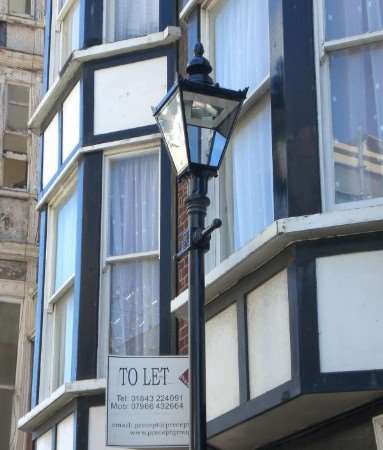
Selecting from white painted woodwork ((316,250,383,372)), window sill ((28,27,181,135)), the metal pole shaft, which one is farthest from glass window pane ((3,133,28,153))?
white painted woodwork ((316,250,383,372))

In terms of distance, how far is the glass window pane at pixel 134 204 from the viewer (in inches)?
440

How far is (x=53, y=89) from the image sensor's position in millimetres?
12570

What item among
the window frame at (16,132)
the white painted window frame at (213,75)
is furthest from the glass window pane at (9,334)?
the white painted window frame at (213,75)

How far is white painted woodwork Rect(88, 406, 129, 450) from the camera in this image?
34.5 ft

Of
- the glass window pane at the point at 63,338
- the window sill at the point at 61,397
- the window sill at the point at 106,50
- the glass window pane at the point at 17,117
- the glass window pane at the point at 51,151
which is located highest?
the glass window pane at the point at 17,117

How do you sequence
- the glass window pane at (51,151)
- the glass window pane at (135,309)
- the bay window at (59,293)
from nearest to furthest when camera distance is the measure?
1. the glass window pane at (135,309)
2. the bay window at (59,293)
3. the glass window pane at (51,151)

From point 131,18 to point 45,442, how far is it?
442 centimetres

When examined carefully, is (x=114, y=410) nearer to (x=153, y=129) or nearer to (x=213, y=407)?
(x=213, y=407)

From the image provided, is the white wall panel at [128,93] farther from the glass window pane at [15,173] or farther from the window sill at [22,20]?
the window sill at [22,20]

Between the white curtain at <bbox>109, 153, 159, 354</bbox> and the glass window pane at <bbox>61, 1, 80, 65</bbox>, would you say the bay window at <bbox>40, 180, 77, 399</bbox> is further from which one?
the glass window pane at <bbox>61, 1, 80, 65</bbox>

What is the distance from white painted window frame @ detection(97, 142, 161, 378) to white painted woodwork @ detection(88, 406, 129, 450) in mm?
327

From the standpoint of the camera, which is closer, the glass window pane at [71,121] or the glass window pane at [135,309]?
the glass window pane at [135,309]

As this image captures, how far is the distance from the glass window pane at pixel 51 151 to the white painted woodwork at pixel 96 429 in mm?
3029

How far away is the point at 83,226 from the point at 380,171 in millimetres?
4095
